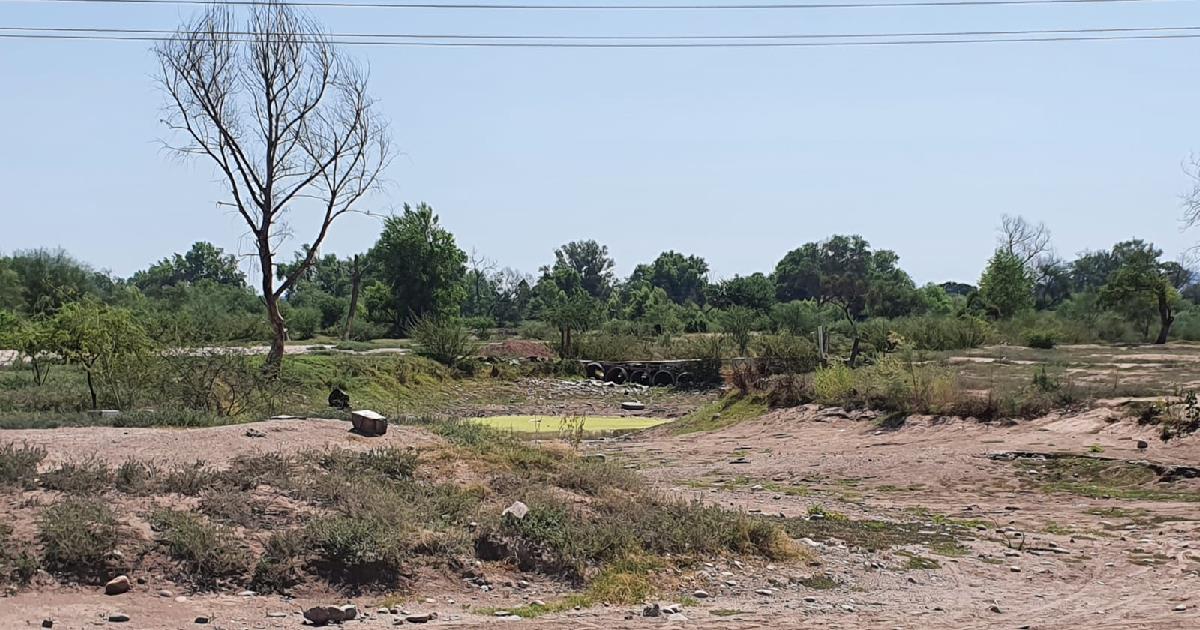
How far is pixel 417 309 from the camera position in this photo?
6831 centimetres

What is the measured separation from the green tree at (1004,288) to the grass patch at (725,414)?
142 feet

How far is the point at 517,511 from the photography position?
10.7 meters

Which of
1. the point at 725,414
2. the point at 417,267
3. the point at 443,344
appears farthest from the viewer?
the point at 417,267

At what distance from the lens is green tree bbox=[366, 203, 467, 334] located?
67688 millimetres

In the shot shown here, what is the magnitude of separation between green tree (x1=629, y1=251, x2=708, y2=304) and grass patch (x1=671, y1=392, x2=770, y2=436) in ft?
318

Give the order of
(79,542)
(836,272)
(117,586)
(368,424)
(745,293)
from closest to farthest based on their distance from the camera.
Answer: (117,586) < (79,542) < (368,424) < (745,293) < (836,272)

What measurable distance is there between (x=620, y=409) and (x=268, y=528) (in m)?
29.4

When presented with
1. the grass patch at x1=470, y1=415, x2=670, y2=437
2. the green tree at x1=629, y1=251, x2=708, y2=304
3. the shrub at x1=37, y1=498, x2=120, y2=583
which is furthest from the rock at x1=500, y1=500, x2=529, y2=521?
the green tree at x1=629, y1=251, x2=708, y2=304

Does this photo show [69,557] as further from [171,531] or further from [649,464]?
[649,464]

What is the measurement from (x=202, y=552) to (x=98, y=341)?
37.9 ft

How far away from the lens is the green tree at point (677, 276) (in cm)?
12900

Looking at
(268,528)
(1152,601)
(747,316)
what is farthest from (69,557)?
(747,316)

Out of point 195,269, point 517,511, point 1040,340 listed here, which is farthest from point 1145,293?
point 195,269

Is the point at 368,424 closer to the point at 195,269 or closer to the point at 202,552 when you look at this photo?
the point at 202,552
